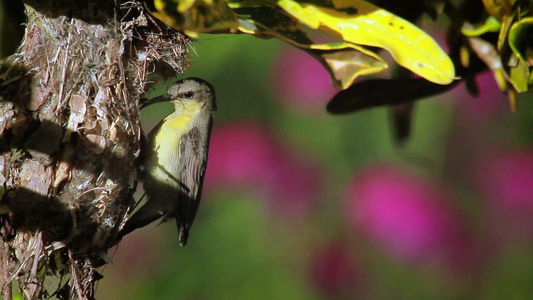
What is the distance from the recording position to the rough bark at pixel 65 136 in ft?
2.10

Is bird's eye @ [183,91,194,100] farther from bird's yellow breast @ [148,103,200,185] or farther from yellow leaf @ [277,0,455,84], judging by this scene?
yellow leaf @ [277,0,455,84]

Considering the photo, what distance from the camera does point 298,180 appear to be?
1127mm

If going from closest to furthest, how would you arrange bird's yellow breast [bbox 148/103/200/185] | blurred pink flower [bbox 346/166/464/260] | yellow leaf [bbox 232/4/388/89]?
yellow leaf [bbox 232/4/388/89]
bird's yellow breast [bbox 148/103/200/185]
blurred pink flower [bbox 346/166/464/260]

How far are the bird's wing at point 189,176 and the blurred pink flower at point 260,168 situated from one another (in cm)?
31

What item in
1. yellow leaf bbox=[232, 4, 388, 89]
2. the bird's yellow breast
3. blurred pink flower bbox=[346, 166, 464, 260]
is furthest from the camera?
blurred pink flower bbox=[346, 166, 464, 260]

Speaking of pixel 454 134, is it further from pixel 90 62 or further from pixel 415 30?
pixel 90 62

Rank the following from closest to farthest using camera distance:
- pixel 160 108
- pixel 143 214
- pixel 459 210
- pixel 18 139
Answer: pixel 18 139 → pixel 143 214 → pixel 160 108 → pixel 459 210

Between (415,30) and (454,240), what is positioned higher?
(415,30)

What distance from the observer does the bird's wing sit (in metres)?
0.78

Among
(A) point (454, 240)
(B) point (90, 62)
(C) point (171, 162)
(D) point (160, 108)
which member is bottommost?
(A) point (454, 240)

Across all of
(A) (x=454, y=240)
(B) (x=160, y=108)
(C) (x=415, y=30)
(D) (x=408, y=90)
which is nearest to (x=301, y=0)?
(C) (x=415, y=30)

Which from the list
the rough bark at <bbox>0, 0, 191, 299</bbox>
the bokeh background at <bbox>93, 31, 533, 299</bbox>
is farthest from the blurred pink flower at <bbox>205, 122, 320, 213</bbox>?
the rough bark at <bbox>0, 0, 191, 299</bbox>

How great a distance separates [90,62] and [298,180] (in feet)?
1.72

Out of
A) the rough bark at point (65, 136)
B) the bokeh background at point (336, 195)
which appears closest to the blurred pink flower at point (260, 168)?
the bokeh background at point (336, 195)
